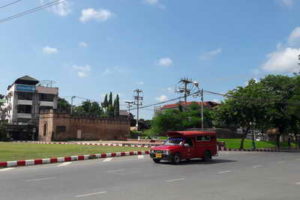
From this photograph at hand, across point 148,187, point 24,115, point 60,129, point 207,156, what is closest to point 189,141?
point 207,156

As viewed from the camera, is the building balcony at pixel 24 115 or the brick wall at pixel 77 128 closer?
the brick wall at pixel 77 128

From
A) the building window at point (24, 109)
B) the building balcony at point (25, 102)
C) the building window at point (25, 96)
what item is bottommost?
the building window at point (24, 109)

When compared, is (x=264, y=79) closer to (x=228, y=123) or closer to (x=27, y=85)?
(x=228, y=123)

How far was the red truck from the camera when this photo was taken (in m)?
18.0

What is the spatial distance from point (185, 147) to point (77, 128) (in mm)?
46234

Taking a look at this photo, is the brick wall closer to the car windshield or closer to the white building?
the white building

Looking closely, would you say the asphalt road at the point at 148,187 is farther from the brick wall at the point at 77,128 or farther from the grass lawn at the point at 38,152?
the brick wall at the point at 77,128

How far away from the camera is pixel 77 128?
62.1 m

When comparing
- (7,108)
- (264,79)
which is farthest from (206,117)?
(7,108)

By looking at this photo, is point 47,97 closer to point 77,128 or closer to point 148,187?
point 77,128

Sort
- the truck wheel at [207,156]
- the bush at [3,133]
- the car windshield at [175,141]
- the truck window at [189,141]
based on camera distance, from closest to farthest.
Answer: the car windshield at [175,141], the truck window at [189,141], the truck wheel at [207,156], the bush at [3,133]

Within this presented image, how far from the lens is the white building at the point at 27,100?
238 feet

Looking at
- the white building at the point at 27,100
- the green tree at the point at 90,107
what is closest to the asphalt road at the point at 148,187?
the white building at the point at 27,100

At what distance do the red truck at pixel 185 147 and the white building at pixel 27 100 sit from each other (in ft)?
189
